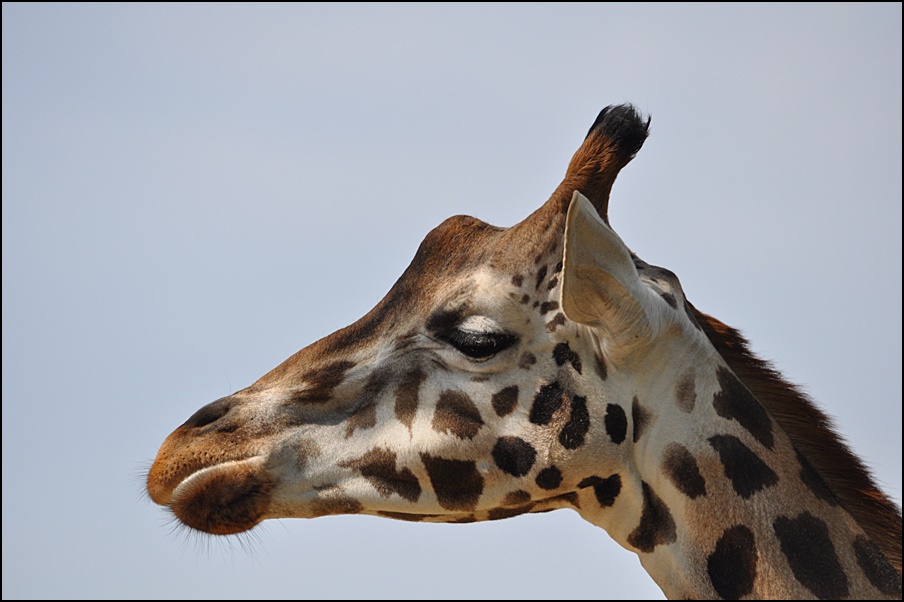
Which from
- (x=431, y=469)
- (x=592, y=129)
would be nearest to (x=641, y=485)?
(x=431, y=469)

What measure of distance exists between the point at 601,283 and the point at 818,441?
1.29 meters

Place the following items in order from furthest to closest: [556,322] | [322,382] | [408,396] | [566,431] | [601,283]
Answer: [322,382]
[408,396]
[556,322]
[566,431]
[601,283]

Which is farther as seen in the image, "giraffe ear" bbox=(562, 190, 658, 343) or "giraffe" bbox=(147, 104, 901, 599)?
"giraffe" bbox=(147, 104, 901, 599)

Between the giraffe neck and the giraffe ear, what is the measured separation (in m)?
0.29

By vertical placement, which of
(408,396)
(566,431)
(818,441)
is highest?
(408,396)

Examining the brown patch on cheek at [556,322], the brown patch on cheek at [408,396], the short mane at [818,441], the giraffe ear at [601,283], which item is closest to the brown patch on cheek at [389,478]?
the brown patch on cheek at [408,396]

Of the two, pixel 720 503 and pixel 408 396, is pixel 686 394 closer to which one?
pixel 720 503

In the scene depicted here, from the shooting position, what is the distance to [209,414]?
4949 mm

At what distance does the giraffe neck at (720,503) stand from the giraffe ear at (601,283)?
0.29m

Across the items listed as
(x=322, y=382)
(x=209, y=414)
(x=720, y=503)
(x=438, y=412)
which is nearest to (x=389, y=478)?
(x=438, y=412)

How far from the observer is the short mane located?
454 cm

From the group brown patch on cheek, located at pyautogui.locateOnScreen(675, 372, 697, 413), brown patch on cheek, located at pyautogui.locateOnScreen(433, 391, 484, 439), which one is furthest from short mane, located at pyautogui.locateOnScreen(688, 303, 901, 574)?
brown patch on cheek, located at pyautogui.locateOnScreen(433, 391, 484, 439)

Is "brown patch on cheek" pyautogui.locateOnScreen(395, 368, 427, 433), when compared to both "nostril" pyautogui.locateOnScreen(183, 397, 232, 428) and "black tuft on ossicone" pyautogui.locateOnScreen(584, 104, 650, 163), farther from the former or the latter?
"black tuft on ossicone" pyautogui.locateOnScreen(584, 104, 650, 163)

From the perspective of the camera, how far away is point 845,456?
468 centimetres
